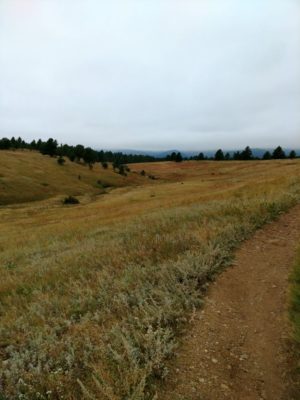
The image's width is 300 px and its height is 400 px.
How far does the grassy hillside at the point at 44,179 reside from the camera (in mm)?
70062

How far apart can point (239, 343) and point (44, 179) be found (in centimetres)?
8503

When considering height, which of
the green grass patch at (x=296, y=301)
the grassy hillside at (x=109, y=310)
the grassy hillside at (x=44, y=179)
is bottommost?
the grassy hillside at (x=44, y=179)

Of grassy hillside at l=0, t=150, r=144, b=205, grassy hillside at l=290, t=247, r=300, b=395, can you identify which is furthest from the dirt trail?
grassy hillside at l=0, t=150, r=144, b=205

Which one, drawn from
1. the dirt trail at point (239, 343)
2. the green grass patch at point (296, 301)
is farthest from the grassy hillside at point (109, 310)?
the green grass patch at point (296, 301)

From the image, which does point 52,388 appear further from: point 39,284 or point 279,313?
point 39,284

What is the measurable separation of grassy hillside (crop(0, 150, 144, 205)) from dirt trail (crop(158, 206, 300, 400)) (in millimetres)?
62703

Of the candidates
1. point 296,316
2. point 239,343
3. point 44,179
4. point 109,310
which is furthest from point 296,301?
point 44,179

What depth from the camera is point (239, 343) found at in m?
4.94

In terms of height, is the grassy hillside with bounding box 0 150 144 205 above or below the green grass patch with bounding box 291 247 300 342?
below

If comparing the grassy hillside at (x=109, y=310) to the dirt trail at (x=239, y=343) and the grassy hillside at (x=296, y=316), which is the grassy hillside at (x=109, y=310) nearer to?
the dirt trail at (x=239, y=343)

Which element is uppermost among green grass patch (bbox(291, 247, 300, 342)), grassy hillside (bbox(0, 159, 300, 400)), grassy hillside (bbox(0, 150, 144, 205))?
green grass patch (bbox(291, 247, 300, 342))

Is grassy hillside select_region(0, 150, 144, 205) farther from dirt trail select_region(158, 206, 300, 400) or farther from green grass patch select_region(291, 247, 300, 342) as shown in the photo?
green grass patch select_region(291, 247, 300, 342)

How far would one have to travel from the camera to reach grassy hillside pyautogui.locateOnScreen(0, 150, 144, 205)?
70.1m

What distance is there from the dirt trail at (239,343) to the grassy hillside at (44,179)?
206 feet
